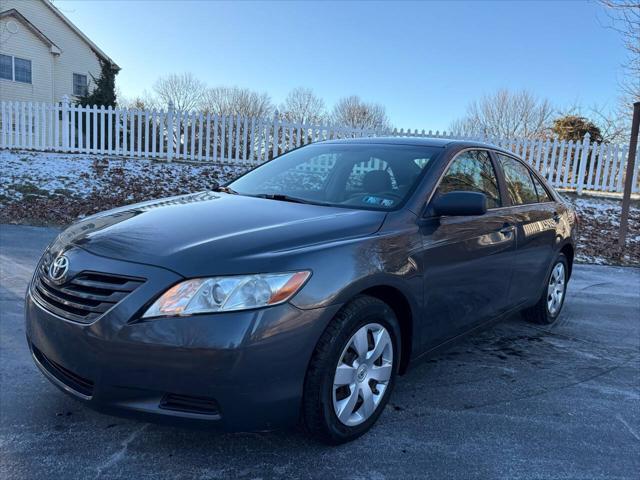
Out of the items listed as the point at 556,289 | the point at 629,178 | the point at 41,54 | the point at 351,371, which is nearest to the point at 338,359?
the point at 351,371

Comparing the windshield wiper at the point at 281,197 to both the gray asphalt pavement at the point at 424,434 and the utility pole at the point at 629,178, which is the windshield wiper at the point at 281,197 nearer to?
the gray asphalt pavement at the point at 424,434

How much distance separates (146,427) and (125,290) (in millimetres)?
957

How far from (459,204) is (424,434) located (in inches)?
52.3

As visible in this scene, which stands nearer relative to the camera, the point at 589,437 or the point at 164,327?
the point at 164,327

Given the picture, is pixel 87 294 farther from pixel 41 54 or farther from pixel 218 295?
pixel 41 54

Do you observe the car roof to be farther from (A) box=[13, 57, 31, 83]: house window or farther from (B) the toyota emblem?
(A) box=[13, 57, 31, 83]: house window

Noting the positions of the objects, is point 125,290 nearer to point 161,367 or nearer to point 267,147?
point 161,367

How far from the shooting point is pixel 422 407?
3.20 meters

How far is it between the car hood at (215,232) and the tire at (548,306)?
2633 mm

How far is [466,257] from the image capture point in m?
3.39

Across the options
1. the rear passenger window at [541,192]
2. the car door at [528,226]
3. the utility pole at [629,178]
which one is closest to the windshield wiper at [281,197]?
the car door at [528,226]

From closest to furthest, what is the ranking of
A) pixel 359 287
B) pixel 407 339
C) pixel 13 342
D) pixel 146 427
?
1. pixel 359 287
2. pixel 146 427
3. pixel 407 339
4. pixel 13 342

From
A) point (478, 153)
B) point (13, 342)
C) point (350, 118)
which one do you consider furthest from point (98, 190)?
point (350, 118)

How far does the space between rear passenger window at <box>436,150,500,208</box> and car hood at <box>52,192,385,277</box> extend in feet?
2.63
